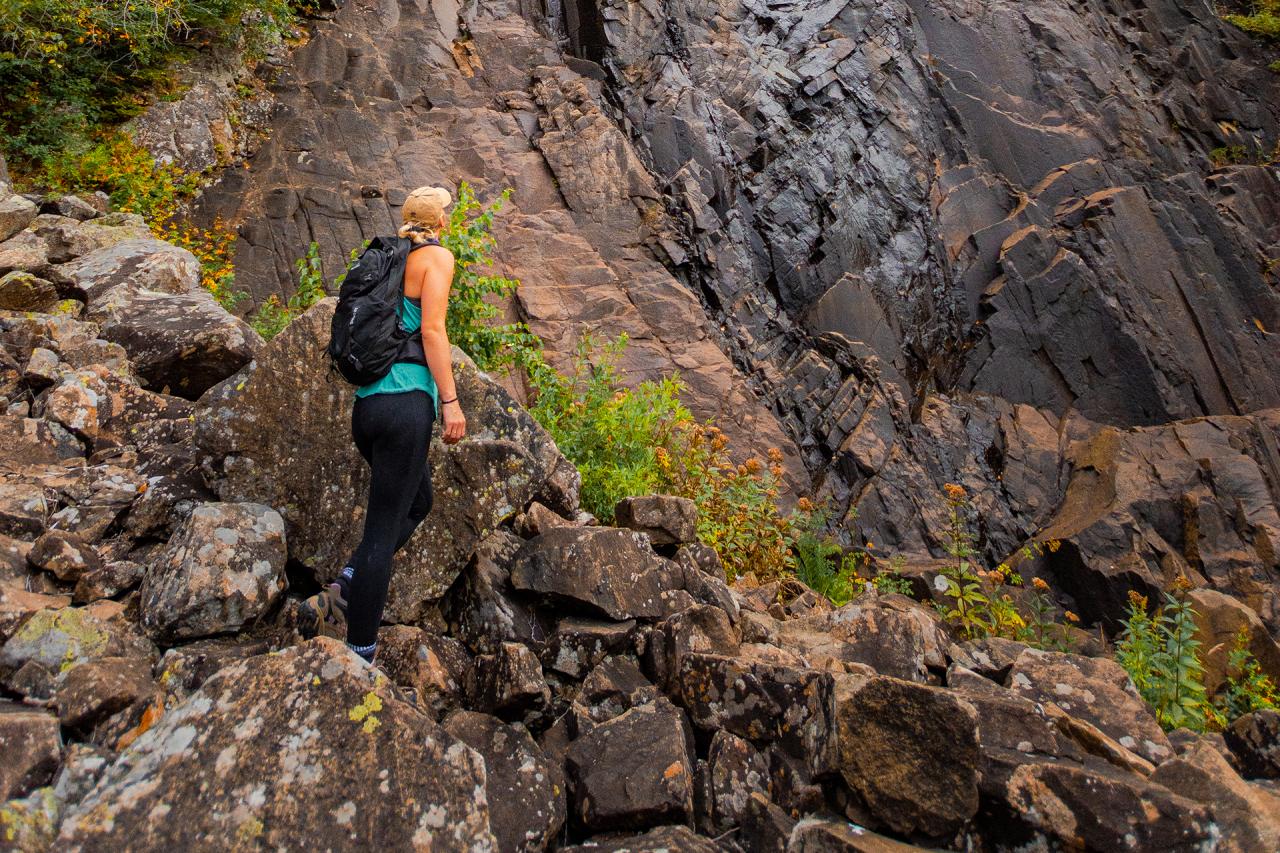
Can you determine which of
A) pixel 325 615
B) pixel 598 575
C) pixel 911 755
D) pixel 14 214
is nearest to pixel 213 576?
pixel 325 615

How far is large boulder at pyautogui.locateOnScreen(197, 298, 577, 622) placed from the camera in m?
3.94

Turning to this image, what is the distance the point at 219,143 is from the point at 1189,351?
15926 mm

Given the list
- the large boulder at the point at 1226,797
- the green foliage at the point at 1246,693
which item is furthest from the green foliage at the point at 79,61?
the green foliage at the point at 1246,693

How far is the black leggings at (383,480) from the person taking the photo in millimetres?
3123

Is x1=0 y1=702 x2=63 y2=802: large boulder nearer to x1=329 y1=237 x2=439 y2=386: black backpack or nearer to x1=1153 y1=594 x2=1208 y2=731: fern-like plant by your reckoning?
x1=329 y1=237 x2=439 y2=386: black backpack

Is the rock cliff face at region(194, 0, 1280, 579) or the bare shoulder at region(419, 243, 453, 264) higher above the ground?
the bare shoulder at region(419, 243, 453, 264)

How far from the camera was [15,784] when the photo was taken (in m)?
2.31

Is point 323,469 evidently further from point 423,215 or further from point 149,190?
point 149,190

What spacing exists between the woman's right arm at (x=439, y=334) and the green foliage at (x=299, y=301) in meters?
2.27

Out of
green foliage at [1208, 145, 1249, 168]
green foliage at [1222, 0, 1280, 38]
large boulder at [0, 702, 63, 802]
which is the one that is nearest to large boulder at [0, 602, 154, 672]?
large boulder at [0, 702, 63, 802]

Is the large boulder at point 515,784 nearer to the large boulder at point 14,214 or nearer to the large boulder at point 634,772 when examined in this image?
the large boulder at point 634,772

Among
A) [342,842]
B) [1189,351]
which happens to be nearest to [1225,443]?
[1189,351]

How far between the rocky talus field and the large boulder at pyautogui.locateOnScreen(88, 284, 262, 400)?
0.09ft

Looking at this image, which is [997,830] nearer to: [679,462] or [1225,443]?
[679,462]
